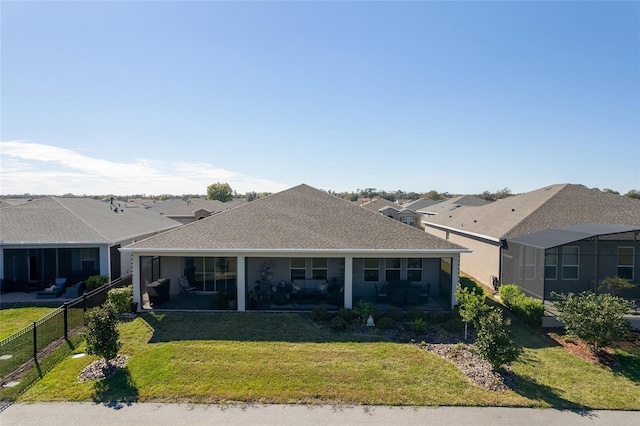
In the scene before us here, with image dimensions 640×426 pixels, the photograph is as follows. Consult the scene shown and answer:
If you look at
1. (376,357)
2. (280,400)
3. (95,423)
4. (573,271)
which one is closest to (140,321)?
(95,423)

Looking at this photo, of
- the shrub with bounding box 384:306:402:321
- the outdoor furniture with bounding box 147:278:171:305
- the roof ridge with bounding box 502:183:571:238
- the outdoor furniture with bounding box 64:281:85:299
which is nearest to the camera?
the shrub with bounding box 384:306:402:321

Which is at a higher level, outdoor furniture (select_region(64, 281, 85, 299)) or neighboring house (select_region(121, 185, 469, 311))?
neighboring house (select_region(121, 185, 469, 311))

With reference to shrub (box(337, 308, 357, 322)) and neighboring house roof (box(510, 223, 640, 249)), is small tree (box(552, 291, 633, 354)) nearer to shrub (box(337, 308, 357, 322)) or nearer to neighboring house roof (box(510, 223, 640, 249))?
neighboring house roof (box(510, 223, 640, 249))

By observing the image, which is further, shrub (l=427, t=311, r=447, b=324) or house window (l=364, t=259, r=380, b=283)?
house window (l=364, t=259, r=380, b=283)

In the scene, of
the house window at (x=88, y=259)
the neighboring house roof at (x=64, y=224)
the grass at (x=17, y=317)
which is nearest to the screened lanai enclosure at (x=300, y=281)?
the house window at (x=88, y=259)

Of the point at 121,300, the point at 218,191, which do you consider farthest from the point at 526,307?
the point at 218,191

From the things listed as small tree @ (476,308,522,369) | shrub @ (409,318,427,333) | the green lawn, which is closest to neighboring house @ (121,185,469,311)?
shrub @ (409,318,427,333)

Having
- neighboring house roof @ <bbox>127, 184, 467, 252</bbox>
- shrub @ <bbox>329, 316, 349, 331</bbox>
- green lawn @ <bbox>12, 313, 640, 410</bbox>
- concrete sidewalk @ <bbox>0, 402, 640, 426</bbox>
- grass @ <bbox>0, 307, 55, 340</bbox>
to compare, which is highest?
neighboring house roof @ <bbox>127, 184, 467, 252</bbox>
